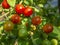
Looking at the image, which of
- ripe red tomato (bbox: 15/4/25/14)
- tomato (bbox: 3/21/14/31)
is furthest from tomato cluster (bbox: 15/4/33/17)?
tomato (bbox: 3/21/14/31)

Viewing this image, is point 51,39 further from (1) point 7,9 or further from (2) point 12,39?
(1) point 7,9

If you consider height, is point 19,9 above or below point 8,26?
above

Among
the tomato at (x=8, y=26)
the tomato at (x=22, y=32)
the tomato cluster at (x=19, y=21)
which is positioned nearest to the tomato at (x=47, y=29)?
the tomato cluster at (x=19, y=21)

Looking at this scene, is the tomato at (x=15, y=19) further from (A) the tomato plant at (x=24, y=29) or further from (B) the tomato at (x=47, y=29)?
(B) the tomato at (x=47, y=29)

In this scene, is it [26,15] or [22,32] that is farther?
[26,15]

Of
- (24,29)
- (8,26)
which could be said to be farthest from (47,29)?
(8,26)

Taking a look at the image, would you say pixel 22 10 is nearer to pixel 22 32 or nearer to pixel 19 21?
pixel 19 21

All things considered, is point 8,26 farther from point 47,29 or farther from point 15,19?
point 47,29

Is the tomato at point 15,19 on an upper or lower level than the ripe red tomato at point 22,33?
upper

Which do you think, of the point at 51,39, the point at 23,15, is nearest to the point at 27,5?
the point at 23,15

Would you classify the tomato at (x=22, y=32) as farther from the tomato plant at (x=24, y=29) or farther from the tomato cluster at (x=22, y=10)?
the tomato cluster at (x=22, y=10)

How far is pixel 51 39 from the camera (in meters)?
1.87

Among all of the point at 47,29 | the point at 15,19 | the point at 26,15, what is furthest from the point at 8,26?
the point at 47,29

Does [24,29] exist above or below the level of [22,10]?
below
